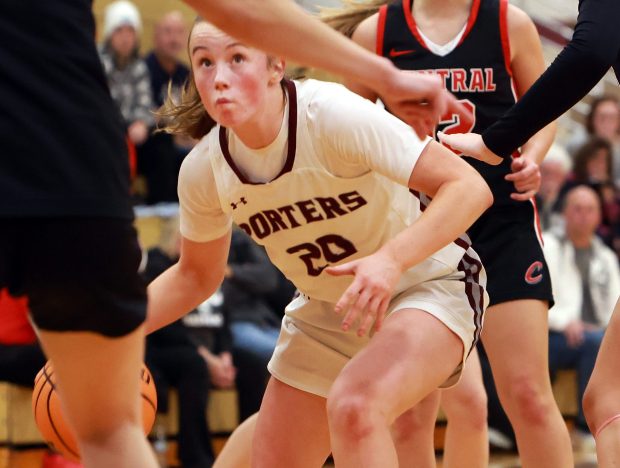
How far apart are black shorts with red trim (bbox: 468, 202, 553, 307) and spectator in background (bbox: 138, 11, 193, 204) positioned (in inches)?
183

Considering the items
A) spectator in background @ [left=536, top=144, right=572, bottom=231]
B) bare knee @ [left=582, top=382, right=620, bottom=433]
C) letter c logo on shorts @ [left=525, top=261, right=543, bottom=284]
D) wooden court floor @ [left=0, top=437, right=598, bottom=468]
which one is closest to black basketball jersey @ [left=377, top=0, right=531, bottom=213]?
letter c logo on shorts @ [left=525, top=261, right=543, bottom=284]

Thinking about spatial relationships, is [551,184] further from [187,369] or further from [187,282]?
[187,282]

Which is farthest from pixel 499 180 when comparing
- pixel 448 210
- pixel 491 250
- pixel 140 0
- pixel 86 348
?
pixel 140 0

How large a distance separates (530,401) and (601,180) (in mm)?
5739

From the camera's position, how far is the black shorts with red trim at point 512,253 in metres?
Result: 4.24

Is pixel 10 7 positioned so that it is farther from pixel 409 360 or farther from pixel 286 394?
pixel 286 394

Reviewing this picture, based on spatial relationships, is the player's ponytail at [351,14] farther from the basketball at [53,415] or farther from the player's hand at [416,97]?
the player's hand at [416,97]

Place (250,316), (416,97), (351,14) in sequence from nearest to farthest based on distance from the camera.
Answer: (416,97), (351,14), (250,316)

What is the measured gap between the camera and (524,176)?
418 cm

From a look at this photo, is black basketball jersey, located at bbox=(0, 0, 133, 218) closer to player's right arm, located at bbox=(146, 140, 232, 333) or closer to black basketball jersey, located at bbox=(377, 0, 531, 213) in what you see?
player's right arm, located at bbox=(146, 140, 232, 333)

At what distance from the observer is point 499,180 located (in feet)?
14.4

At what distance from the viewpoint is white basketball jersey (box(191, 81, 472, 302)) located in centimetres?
349

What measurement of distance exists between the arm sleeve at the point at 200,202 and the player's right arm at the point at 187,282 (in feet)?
0.12

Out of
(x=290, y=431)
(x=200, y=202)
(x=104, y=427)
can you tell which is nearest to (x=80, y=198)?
(x=104, y=427)
